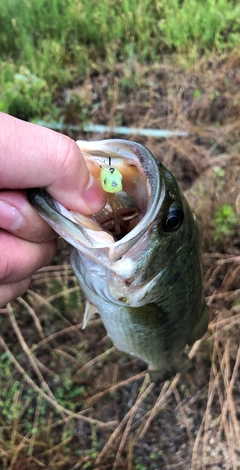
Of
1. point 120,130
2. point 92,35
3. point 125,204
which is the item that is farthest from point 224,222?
point 92,35

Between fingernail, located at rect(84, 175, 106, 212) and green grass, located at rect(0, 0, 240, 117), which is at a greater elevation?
fingernail, located at rect(84, 175, 106, 212)

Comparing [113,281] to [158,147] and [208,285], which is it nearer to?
[208,285]

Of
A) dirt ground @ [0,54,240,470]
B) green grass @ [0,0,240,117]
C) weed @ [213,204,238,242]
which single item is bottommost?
dirt ground @ [0,54,240,470]

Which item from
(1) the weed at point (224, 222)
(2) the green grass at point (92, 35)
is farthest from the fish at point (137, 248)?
(2) the green grass at point (92, 35)

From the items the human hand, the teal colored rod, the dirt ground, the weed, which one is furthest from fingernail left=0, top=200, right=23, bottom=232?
the teal colored rod

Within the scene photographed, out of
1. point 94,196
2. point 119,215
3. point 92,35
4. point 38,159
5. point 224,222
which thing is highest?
point 38,159

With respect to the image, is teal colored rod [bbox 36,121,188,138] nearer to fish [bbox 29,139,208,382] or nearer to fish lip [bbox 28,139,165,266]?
fish [bbox 29,139,208,382]

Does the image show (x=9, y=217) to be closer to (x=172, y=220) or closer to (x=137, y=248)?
(x=137, y=248)

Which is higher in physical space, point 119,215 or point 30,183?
point 30,183
